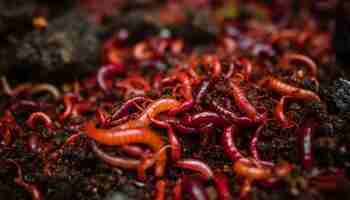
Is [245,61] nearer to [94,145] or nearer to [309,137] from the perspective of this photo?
[309,137]

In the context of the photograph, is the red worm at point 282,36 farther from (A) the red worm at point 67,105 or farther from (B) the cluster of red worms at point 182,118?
(A) the red worm at point 67,105

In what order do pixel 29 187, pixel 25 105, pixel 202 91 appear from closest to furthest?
pixel 29 187, pixel 202 91, pixel 25 105

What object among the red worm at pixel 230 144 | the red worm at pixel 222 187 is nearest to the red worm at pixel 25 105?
the red worm at pixel 230 144

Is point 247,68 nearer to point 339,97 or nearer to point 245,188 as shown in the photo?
point 339,97

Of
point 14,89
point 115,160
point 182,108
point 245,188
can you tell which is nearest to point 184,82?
point 182,108

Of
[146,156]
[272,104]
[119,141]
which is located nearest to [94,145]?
[119,141]
